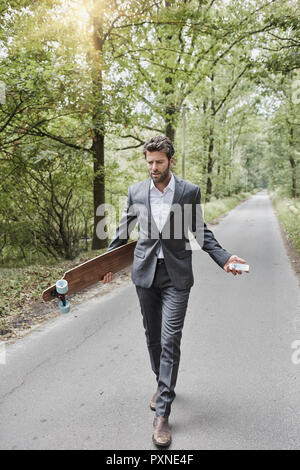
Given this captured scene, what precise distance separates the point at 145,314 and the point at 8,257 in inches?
460

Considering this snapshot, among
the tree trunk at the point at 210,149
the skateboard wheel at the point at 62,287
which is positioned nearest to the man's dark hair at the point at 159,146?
the skateboard wheel at the point at 62,287

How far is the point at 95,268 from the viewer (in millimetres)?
2787

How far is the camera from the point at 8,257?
1284 cm

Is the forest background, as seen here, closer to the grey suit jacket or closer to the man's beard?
the grey suit jacket

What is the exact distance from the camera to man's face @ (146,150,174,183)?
2.41 meters

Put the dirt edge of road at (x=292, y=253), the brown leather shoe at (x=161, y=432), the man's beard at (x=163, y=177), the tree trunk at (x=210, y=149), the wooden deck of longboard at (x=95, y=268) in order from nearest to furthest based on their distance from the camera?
the brown leather shoe at (x=161, y=432) → the man's beard at (x=163, y=177) → the wooden deck of longboard at (x=95, y=268) → the dirt edge of road at (x=292, y=253) → the tree trunk at (x=210, y=149)

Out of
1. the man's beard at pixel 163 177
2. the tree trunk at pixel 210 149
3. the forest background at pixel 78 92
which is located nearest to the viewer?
the man's beard at pixel 163 177

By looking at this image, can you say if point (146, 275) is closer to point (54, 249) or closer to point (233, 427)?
point (233, 427)

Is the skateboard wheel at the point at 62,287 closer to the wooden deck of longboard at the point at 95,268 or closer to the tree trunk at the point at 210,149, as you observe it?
the wooden deck of longboard at the point at 95,268

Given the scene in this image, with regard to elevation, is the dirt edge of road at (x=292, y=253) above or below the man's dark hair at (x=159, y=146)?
below

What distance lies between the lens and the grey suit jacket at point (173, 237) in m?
2.51

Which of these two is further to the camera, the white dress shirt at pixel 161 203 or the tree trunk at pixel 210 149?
the tree trunk at pixel 210 149

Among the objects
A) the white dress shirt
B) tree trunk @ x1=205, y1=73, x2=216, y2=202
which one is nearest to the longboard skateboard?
the white dress shirt

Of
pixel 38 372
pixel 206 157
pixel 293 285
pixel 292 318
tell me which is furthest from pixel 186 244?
pixel 206 157
